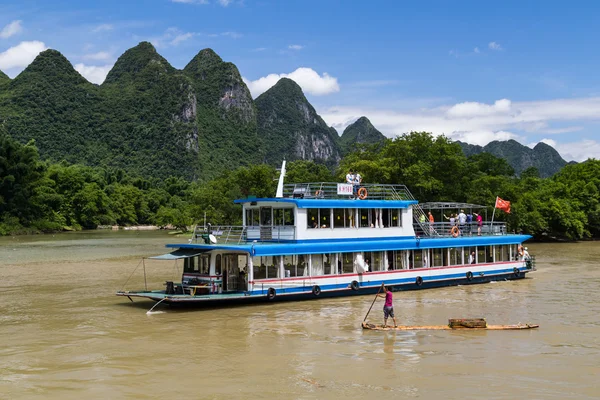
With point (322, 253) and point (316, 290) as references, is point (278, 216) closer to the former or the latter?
point (322, 253)

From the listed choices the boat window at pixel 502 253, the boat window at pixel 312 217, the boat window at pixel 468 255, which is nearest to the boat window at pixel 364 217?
the boat window at pixel 312 217

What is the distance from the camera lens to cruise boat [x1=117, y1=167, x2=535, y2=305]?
23656mm

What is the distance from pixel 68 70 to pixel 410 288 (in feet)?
622

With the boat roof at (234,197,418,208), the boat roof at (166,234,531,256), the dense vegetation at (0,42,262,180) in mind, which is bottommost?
the boat roof at (166,234,531,256)

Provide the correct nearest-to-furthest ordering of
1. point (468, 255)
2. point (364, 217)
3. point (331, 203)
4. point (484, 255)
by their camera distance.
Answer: point (331, 203)
point (364, 217)
point (468, 255)
point (484, 255)

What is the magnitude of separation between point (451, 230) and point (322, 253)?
875 centimetres

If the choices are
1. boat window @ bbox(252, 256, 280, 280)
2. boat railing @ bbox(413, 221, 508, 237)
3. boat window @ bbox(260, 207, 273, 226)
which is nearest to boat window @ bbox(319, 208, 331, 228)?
boat window @ bbox(260, 207, 273, 226)

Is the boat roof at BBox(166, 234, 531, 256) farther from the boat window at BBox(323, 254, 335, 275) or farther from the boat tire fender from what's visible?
the boat tire fender

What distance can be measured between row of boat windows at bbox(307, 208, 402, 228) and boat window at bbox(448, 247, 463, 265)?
10.9ft

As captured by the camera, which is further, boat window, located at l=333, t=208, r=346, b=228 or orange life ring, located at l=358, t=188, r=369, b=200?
orange life ring, located at l=358, t=188, r=369, b=200

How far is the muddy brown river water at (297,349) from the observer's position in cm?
1334

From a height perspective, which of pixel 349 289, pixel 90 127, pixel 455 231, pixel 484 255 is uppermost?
A: pixel 90 127

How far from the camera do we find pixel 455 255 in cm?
3031

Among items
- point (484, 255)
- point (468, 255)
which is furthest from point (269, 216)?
point (484, 255)
